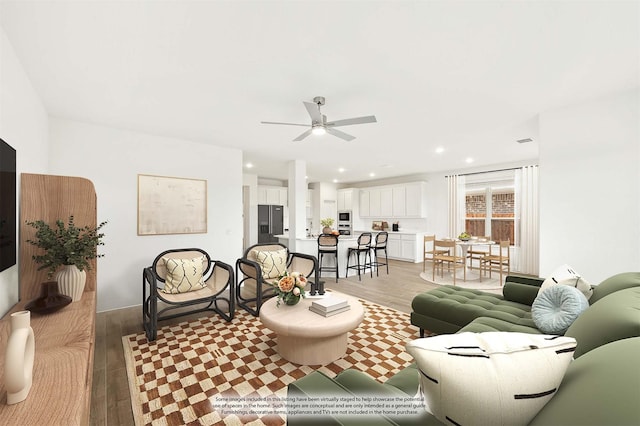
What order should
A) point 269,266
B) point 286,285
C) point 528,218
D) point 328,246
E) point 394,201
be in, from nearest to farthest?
point 286,285
point 269,266
point 328,246
point 528,218
point 394,201

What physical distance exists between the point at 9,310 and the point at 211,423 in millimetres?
1564

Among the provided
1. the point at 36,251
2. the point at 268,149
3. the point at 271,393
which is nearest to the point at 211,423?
the point at 271,393

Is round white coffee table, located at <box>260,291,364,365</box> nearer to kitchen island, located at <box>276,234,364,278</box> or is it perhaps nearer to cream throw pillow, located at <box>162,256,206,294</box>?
cream throw pillow, located at <box>162,256,206,294</box>

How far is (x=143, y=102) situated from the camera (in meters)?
2.77

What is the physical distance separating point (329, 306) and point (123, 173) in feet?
11.1

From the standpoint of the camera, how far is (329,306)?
235cm

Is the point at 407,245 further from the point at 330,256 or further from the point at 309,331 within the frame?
the point at 309,331

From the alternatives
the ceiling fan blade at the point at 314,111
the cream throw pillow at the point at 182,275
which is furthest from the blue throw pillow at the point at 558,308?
the cream throw pillow at the point at 182,275

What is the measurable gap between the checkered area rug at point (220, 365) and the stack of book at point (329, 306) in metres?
0.43

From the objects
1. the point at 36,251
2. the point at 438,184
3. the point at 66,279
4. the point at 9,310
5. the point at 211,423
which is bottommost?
the point at 211,423

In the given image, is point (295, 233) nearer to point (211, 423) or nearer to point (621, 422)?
point (211, 423)

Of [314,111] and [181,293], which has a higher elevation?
[314,111]

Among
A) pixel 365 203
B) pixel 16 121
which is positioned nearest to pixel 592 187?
pixel 16 121

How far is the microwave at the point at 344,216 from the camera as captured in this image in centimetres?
916
